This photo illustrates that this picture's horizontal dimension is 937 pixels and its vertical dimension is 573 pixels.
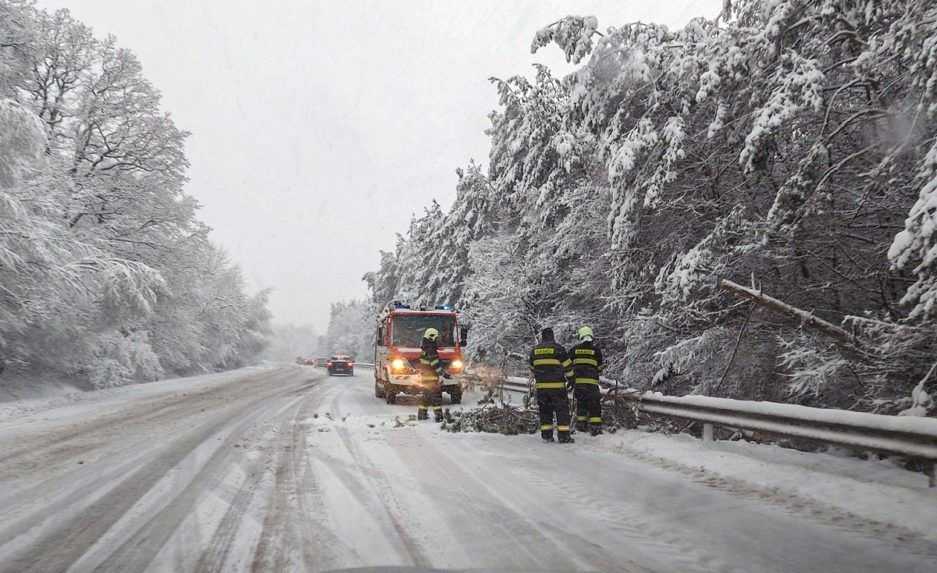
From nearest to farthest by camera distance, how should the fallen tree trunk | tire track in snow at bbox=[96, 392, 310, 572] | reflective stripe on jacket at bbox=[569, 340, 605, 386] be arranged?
tire track in snow at bbox=[96, 392, 310, 572] → the fallen tree trunk → reflective stripe on jacket at bbox=[569, 340, 605, 386]

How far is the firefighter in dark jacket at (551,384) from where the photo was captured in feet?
28.5

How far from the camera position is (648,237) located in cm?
1185

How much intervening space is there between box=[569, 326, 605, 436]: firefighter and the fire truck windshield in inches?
276

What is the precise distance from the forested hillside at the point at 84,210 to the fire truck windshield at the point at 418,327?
27.8 feet

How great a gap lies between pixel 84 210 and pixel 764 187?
71.4ft

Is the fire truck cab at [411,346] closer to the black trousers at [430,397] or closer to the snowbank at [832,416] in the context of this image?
the black trousers at [430,397]

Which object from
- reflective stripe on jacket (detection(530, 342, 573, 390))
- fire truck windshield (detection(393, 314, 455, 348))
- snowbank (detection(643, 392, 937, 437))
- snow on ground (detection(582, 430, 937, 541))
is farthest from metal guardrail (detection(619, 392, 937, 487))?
fire truck windshield (detection(393, 314, 455, 348))

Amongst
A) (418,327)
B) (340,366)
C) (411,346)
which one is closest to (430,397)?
(411,346)

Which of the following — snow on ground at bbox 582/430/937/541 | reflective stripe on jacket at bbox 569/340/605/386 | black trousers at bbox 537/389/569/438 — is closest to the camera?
snow on ground at bbox 582/430/937/541

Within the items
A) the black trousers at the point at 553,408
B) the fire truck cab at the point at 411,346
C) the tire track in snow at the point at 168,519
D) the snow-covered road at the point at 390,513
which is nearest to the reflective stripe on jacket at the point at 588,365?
the black trousers at the point at 553,408

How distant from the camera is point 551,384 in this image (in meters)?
8.75

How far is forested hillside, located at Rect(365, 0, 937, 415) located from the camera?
668 cm

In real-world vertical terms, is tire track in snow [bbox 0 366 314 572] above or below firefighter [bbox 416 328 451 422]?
→ below

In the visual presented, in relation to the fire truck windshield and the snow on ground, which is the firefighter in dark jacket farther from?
the fire truck windshield
